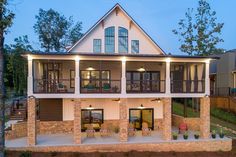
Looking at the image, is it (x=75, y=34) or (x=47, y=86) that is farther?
(x=75, y=34)

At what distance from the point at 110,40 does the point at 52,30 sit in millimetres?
34875

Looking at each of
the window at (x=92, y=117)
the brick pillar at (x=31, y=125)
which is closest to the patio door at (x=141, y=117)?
the window at (x=92, y=117)

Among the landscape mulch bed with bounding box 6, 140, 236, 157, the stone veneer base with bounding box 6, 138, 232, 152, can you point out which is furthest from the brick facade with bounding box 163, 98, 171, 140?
the landscape mulch bed with bounding box 6, 140, 236, 157

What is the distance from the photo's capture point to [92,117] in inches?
973

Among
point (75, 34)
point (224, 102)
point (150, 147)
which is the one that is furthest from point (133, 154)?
point (75, 34)

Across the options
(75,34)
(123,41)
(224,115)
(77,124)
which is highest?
(75,34)

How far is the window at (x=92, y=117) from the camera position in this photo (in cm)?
2450

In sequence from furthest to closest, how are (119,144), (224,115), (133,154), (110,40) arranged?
(224,115) < (110,40) < (119,144) < (133,154)

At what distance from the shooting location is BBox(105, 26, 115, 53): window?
79.7 feet

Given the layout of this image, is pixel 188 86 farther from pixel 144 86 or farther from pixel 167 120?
pixel 167 120

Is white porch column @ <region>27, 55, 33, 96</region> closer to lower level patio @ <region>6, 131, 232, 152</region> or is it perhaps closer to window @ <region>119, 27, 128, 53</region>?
lower level patio @ <region>6, 131, 232, 152</region>

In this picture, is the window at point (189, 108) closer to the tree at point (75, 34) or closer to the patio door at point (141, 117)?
the patio door at point (141, 117)

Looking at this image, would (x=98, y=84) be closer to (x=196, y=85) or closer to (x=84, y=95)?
(x=84, y=95)

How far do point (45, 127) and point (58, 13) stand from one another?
37884mm
